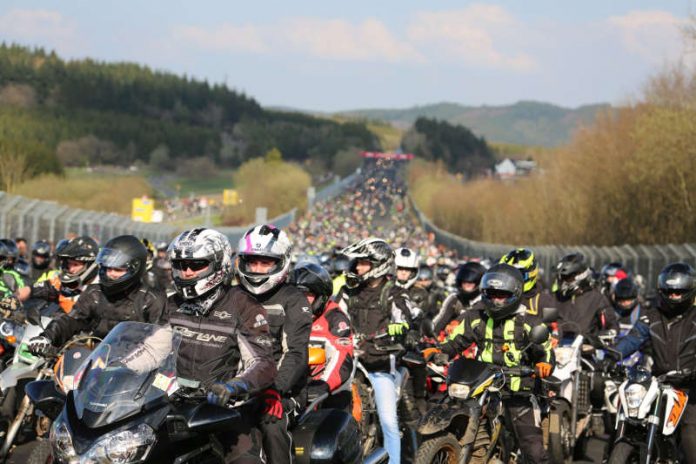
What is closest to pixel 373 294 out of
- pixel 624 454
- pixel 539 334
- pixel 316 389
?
pixel 539 334

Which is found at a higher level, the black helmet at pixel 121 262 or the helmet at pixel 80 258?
the black helmet at pixel 121 262

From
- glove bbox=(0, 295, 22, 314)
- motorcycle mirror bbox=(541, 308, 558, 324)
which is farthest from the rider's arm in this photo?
glove bbox=(0, 295, 22, 314)

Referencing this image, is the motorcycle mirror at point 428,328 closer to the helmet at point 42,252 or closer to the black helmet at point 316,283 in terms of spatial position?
the black helmet at point 316,283

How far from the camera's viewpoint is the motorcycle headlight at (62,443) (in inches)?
217

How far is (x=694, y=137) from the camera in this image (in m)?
40.7

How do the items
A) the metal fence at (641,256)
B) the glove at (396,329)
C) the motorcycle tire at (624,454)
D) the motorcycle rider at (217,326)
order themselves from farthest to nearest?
the metal fence at (641,256) → the glove at (396,329) → the motorcycle tire at (624,454) → the motorcycle rider at (217,326)

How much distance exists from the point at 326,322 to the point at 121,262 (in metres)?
1.61

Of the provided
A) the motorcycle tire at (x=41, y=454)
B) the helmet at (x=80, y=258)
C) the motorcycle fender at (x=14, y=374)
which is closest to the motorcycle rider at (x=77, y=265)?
the helmet at (x=80, y=258)

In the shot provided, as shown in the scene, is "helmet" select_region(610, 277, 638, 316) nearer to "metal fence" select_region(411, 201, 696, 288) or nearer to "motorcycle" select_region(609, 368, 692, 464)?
"metal fence" select_region(411, 201, 696, 288)

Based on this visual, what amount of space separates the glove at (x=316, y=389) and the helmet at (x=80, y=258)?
3.43m

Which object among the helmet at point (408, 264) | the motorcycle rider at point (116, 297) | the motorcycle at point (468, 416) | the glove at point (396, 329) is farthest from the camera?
the helmet at point (408, 264)

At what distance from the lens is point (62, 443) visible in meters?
5.57

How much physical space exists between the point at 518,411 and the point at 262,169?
15048 cm

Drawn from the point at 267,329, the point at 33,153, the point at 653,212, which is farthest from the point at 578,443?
the point at 33,153
